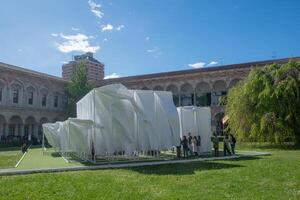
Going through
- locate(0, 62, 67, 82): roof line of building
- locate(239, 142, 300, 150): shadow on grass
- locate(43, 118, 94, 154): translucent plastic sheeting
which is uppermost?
locate(0, 62, 67, 82): roof line of building

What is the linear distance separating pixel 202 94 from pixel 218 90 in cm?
263

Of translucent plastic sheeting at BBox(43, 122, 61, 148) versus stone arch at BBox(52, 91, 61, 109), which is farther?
stone arch at BBox(52, 91, 61, 109)

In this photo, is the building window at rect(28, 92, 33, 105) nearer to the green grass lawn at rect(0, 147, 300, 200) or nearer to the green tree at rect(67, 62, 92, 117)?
the green tree at rect(67, 62, 92, 117)

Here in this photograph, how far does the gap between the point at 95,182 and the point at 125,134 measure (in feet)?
30.0

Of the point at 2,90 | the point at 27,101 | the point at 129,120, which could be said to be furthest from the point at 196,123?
the point at 27,101

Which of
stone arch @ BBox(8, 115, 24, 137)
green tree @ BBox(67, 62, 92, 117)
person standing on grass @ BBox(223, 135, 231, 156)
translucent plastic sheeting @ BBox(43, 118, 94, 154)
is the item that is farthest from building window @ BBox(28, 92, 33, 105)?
person standing on grass @ BBox(223, 135, 231, 156)

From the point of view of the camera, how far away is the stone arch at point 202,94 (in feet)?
180

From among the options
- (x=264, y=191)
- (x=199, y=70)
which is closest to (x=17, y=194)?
(x=264, y=191)

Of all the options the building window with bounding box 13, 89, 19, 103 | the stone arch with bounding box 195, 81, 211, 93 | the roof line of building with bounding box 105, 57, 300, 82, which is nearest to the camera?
the building window with bounding box 13, 89, 19, 103

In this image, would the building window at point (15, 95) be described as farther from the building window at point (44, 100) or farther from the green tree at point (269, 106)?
the green tree at point (269, 106)

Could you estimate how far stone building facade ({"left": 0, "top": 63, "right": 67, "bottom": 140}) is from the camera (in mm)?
46656

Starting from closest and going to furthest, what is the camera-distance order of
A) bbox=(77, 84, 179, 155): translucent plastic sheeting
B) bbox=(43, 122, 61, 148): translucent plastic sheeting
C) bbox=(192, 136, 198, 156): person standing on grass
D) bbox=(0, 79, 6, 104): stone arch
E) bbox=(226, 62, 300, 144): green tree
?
bbox=(77, 84, 179, 155): translucent plastic sheeting < bbox=(192, 136, 198, 156): person standing on grass < bbox=(226, 62, 300, 144): green tree < bbox=(43, 122, 61, 148): translucent plastic sheeting < bbox=(0, 79, 6, 104): stone arch

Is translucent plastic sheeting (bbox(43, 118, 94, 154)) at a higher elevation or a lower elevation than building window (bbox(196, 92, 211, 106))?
lower

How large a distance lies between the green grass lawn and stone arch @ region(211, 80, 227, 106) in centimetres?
3885
